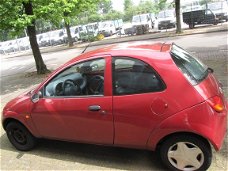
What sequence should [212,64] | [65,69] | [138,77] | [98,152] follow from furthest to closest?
[212,64] < [98,152] < [65,69] < [138,77]

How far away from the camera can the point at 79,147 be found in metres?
5.21

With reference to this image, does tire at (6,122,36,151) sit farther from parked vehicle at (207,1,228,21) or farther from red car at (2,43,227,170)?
parked vehicle at (207,1,228,21)

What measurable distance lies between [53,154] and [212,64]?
656 cm

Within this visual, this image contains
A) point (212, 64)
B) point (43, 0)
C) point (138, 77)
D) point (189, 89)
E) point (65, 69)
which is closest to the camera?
point (189, 89)

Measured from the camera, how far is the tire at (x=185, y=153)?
151 inches

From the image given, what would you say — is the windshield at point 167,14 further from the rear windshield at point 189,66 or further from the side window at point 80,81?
the side window at point 80,81

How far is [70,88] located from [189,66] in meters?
1.62

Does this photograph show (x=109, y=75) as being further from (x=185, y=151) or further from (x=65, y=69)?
(x=185, y=151)

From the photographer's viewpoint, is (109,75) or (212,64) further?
(212,64)

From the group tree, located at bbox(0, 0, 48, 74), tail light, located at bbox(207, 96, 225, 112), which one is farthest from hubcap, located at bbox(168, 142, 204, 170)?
tree, located at bbox(0, 0, 48, 74)

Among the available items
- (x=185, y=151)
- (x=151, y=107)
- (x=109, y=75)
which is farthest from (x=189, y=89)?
(x=109, y=75)

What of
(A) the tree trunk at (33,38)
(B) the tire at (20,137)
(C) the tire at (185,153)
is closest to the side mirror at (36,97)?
(B) the tire at (20,137)

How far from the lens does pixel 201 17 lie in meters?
25.9

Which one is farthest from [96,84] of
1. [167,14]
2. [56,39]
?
[56,39]
